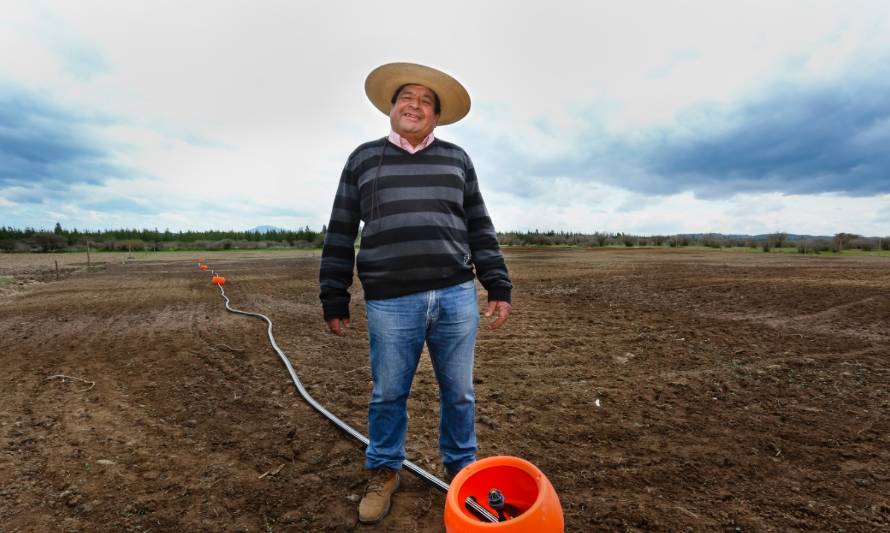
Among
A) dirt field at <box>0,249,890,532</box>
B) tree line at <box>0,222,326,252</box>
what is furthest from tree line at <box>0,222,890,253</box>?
dirt field at <box>0,249,890,532</box>

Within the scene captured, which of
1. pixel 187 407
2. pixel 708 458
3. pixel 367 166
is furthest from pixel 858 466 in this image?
pixel 187 407

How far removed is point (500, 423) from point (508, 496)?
1.66 meters

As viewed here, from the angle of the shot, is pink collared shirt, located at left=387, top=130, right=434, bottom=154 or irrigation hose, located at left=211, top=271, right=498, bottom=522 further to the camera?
pink collared shirt, located at left=387, top=130, right=434, bottom=154

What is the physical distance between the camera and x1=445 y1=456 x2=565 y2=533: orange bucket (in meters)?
1.38

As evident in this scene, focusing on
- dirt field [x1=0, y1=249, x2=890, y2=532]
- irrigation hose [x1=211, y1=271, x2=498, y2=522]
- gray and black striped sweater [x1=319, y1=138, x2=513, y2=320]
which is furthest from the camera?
dirt field [x1=0, y1=249, x2=890, y2=532]

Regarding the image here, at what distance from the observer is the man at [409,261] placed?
7.20ft

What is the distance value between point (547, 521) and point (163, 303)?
1002 centimetres

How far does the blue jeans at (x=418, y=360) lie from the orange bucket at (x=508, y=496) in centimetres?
63

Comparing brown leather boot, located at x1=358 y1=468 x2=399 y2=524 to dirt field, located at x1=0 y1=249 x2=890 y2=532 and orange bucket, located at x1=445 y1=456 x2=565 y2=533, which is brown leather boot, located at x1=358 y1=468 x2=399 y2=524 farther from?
orange bucket, located at x1=445 y1=456 x2=565 y2=533

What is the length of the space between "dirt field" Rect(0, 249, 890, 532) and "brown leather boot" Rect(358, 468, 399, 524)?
7 cm

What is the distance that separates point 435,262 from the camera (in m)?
2.19

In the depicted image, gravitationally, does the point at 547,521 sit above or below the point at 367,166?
below

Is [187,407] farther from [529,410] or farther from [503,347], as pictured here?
[503,347]

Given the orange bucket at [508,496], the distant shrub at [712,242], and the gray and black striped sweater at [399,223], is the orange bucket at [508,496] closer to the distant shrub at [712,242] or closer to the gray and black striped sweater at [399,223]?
the gray and black striped sweater at [399,223]
